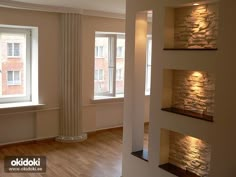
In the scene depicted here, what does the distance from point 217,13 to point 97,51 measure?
12.2 feet

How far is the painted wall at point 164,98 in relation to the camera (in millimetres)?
2562

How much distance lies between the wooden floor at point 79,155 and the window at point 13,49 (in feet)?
5.32

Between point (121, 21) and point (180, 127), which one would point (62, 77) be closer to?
point (121, 21)

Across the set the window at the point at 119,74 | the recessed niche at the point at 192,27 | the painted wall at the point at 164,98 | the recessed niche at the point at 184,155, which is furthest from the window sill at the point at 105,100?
the recessed niche at the point at 192,27

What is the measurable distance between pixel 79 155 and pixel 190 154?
86.7 inches

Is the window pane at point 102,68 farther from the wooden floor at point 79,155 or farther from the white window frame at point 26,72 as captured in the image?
the white window frame at point 26,72

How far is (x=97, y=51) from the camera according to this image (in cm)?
628

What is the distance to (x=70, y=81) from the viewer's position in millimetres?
5539

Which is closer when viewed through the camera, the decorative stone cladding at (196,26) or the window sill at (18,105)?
the decorative stone cladding at (196,26)

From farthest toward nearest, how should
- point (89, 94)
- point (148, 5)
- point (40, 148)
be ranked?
1. point (89, 94)
2. point (40, 148)
3. point (148, 5)

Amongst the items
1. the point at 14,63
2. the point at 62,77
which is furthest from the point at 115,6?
the point at 14,63

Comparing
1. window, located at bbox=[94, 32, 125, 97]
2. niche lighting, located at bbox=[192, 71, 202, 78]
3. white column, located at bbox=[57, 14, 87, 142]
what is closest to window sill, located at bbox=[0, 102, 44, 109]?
white column, located at bbox=[57, 14, 87, 142]

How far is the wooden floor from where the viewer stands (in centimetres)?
416

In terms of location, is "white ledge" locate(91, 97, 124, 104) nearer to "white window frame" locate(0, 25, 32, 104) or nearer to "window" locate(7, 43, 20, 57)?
"white window frame" locate(0, 25, 32, 104)
